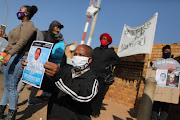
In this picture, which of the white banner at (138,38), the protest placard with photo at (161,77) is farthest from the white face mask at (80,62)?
the white banner at (138,38)

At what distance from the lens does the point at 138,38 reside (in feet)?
17.3

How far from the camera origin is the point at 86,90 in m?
1.44

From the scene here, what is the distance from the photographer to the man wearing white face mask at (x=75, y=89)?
1.39 meters

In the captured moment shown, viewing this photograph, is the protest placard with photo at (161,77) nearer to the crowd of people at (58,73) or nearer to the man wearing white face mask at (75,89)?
the crowd of people at (58,73)

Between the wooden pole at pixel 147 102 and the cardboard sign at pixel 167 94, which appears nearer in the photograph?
the wooden pole at pixel 147 102

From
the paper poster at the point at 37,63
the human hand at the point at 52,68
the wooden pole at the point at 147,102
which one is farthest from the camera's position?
the wooden pole at the point at 147,102

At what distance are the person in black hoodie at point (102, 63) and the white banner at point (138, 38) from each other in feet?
4.43

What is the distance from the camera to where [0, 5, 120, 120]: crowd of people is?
1.40 m

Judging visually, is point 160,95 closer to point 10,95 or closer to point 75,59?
point 75,59

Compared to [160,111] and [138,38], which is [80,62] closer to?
[160,111]

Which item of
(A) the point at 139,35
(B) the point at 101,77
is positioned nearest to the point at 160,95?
(B) the point at 101,77

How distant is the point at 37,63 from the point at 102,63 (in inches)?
83.1

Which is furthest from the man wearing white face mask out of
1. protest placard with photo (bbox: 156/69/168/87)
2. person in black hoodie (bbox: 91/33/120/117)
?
protest placard with photo (bbox: 156/69/168/87)

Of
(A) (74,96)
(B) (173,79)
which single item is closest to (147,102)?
(B) (173,79)
